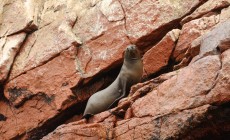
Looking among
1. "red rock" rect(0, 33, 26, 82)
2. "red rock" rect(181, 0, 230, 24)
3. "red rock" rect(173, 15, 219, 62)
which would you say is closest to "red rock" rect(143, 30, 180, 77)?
"red rock" rect(173, 15, 219, 62)

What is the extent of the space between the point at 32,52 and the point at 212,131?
586cm

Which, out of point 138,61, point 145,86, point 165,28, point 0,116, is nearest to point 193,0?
point 165,28

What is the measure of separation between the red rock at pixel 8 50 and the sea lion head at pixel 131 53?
3.08 metres

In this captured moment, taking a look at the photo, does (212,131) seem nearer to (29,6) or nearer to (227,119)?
(227,119)

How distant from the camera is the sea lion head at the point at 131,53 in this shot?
9203 millimetres

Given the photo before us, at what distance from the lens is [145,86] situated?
7.46 m

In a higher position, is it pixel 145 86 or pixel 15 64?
pixel 15 64

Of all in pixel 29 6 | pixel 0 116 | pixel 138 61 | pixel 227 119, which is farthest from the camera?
pixel 29 6

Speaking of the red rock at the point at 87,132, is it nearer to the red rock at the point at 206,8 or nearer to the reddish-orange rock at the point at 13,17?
the red rock at the point at 206,8

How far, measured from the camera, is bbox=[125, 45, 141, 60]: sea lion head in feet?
30.2

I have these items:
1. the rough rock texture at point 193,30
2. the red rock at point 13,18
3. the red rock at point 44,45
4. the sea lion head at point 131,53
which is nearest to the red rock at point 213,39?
the rough rock texture at point 193,30

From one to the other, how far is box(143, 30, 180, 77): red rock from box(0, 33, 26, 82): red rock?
3177 mm

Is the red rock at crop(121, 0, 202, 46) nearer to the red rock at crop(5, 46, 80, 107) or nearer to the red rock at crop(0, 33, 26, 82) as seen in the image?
the red rock at crop(5, 46, 80, 107)

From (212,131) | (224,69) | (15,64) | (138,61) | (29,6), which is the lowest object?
(212,131)
